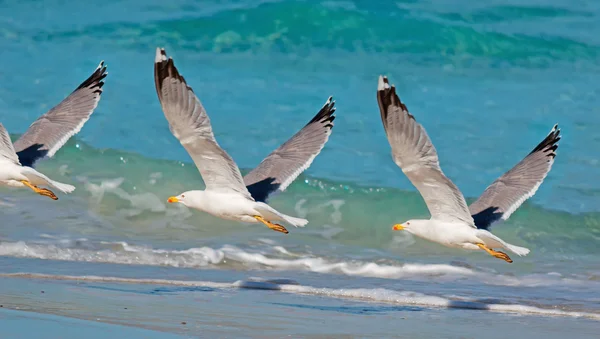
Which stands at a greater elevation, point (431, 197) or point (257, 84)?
point (257, 84)

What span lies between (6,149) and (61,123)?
1.77 feet

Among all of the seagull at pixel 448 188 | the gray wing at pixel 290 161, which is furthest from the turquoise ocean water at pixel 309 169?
the gray wing at pixel 290 161

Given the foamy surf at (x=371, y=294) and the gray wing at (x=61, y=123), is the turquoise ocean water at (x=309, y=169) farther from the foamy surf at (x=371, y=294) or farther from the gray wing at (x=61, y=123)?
the gray wing at (x=61, y=123)

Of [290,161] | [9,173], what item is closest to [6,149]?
[9,173]

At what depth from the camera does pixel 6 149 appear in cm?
1001

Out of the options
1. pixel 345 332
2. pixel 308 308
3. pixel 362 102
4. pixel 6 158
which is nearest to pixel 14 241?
pixel 6 158

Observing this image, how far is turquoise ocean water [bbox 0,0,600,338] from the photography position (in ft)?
28.7

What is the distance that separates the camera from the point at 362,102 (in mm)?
19531

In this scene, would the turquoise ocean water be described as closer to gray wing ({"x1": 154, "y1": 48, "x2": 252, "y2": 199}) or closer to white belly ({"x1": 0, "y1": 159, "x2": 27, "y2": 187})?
white belly ({"x1": 0, "y1": 159, "x2": 27, "y2": 187})

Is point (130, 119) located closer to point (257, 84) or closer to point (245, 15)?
point (257, 84)

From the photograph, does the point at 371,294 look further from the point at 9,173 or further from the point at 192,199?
the point at 9,173

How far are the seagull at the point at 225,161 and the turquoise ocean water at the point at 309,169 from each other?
577 mm

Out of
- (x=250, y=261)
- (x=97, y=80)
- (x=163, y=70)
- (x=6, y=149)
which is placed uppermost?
(x=97, y=80)

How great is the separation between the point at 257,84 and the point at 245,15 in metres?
2.27
